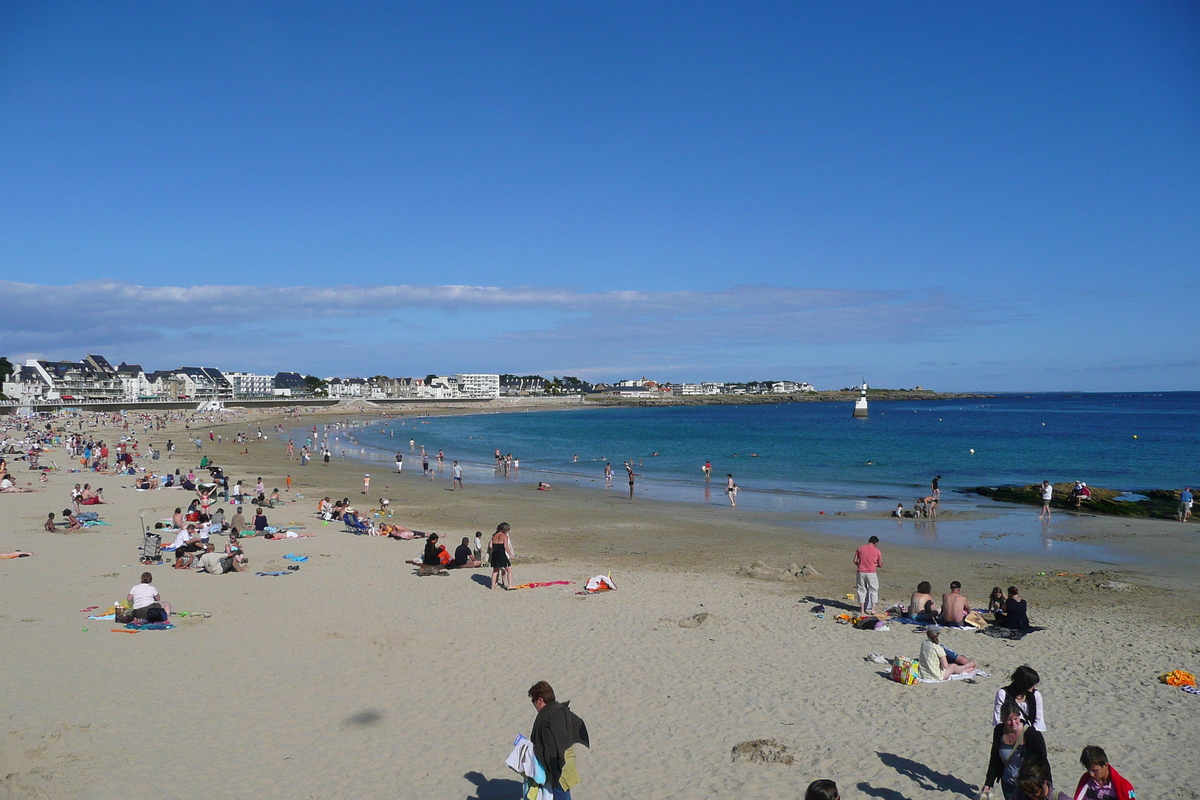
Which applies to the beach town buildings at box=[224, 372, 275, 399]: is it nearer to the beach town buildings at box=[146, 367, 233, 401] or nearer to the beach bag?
the beach town buildings at box=[146, 367, 233, 401]

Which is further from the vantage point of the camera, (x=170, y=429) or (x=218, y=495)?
(x=170, y=429)

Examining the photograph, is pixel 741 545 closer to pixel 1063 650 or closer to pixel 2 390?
pixel 1063 650

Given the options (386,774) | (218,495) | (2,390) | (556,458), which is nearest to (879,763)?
(386,774)

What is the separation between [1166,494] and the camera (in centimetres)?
2844

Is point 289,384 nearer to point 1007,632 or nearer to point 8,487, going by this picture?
point 8,487

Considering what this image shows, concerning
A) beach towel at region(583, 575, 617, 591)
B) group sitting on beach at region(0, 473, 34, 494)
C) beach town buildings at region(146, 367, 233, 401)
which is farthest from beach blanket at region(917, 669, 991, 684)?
beach town buildings at region(146, 367, 233, 401)

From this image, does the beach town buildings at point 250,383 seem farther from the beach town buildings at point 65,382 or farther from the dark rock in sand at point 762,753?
the dark rock in sand at point 762,753

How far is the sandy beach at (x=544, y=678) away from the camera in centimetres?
664

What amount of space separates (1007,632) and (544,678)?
654cm

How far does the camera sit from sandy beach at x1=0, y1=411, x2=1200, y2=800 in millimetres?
6645

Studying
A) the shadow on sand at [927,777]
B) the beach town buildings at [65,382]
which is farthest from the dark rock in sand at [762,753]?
the beach town buildings at [65,382]

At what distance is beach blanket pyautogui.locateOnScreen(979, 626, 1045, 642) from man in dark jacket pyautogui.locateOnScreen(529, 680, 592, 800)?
7.67m

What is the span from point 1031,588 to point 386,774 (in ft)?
40.6

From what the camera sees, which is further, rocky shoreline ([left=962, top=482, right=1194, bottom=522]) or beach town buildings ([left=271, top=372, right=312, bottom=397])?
beach town buildings ([left=271, top=372, right=312, bottom=397])
